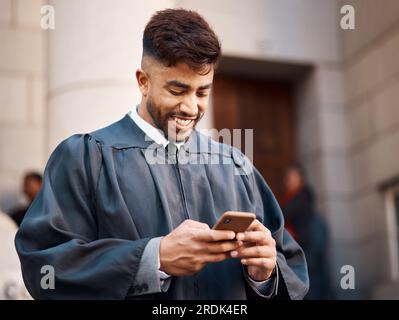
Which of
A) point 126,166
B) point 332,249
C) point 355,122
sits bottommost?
point 332,249

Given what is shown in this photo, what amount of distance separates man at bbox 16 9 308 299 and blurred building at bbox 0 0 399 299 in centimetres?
480

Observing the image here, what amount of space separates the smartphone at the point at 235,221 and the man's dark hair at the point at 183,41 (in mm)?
629

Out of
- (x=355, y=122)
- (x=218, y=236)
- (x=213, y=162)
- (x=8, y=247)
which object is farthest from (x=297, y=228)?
(x=218, y=236)

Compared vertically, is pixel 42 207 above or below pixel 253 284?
above

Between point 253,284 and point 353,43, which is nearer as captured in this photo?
point 253,284

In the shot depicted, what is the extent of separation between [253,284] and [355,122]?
726 cm

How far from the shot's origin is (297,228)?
327 inches

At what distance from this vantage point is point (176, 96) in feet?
10.3

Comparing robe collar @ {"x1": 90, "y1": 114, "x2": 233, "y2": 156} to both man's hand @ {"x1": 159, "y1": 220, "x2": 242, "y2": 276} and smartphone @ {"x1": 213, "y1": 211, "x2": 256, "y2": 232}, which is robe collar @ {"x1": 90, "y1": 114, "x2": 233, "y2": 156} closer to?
man's hand @ {"x1": 159, "y1": 220, "x2": 242, "y2": 276}

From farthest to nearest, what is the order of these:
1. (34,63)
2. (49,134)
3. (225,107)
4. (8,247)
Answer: (225,107)
(34,63)
(49,134)
(8,247)

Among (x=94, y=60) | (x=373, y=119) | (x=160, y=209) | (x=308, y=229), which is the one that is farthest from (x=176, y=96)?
(x=373, y=119)

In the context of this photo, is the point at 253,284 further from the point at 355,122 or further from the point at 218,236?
the point at 355,122

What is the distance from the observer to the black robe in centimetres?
296

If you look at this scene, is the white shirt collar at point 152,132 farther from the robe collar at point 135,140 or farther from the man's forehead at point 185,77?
A: the man's forehead at point 185,77
